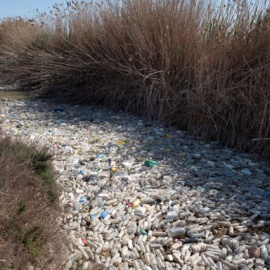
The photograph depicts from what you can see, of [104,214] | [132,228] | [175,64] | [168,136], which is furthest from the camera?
[175,64]

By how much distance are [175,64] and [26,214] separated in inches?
136

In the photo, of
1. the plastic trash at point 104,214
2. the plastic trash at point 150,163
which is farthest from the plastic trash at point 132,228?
the plastic trash at point 150,163

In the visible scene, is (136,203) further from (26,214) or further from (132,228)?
(26,214)

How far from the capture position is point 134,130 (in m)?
4.59

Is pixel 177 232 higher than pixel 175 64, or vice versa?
pixel 175 64

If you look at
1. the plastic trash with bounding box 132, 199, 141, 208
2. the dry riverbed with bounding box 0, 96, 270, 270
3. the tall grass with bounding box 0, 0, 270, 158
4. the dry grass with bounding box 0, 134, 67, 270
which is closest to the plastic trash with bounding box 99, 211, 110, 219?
the dry riverbed with bounding box 0, 96, 270, 270

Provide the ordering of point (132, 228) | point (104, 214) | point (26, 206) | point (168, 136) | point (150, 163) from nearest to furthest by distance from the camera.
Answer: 1. point (26, 206)
2. point (132, 228)
3. point (104, 214)
4. point (150, 163)
5. point (168, 136)

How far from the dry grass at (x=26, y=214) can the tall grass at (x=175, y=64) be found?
90.9 inches

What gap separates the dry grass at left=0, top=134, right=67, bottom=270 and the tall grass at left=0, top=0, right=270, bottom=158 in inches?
90.9

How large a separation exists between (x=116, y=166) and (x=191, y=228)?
1209 millimetres

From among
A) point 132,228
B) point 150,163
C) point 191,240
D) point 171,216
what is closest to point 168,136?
point 150,163

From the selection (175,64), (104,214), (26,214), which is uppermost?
(175,64)

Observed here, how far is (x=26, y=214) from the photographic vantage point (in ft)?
6.49

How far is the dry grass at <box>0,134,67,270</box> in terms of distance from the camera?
6.01 ft
